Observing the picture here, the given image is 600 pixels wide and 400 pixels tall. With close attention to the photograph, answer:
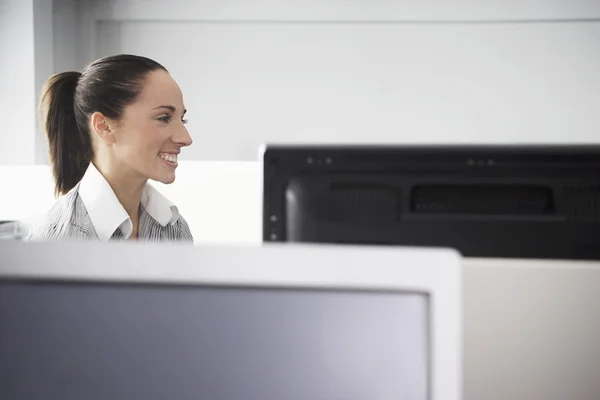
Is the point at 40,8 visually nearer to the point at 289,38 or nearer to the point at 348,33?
the point at 289,38

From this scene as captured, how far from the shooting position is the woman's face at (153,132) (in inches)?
66.7

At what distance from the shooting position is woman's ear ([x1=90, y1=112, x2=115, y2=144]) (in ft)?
5.39

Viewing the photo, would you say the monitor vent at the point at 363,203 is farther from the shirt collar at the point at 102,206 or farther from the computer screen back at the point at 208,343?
the shirt collar at the point at 102,206

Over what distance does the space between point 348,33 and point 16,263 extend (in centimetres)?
263

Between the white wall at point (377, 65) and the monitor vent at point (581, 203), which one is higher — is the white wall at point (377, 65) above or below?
above

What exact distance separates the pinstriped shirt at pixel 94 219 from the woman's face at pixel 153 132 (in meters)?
0.14

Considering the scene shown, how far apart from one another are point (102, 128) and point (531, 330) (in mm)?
1430

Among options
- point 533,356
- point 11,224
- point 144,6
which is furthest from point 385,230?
point 144,6

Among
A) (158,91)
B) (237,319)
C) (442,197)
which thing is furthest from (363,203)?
(158,91)

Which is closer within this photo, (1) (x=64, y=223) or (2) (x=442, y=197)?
(2) (x=442, y=197)

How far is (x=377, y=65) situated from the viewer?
279cm

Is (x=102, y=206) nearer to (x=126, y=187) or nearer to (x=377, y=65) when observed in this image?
(x=126, y=187)

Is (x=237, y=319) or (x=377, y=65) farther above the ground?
(x=377, y=65)

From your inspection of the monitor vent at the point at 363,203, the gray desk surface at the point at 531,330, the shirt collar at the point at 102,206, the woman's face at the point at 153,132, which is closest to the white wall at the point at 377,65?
the woman's face at the point at 153,132
